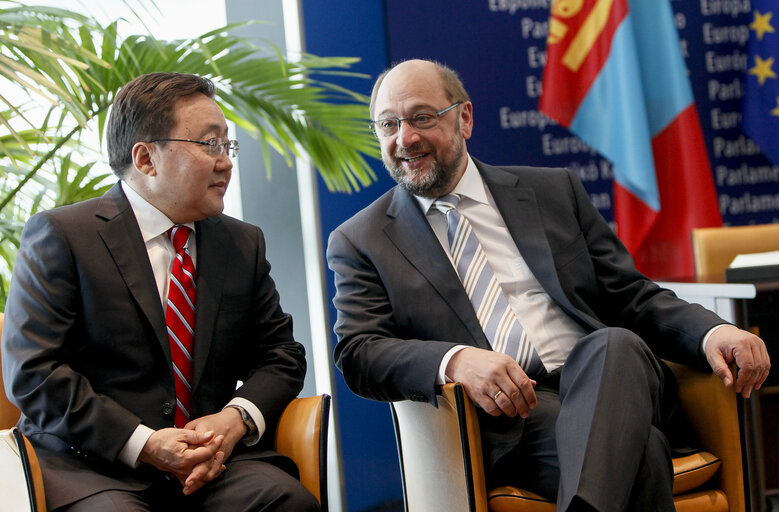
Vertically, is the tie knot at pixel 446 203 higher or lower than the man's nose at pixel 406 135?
lower

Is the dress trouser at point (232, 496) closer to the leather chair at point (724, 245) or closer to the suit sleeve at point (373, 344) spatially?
the suit sleeve at point (373, 344)

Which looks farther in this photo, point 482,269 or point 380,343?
point 482,269

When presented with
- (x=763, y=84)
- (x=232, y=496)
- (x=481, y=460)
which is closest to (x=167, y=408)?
(x=232, y=496)

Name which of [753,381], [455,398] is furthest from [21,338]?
[753,381]

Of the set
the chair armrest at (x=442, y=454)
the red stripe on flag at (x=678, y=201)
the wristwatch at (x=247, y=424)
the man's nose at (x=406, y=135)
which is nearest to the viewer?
the chair armrest at (x=442, y=454)

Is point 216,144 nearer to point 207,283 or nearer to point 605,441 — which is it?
point 207,283

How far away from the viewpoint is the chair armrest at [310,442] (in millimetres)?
1927

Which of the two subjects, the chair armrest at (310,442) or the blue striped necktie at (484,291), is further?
the blue striped necktie at (484,291)

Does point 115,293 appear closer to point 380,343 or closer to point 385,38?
point 380,343

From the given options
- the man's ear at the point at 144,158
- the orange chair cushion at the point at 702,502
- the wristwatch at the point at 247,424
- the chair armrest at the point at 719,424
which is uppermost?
the man's ear at the point at 144,158

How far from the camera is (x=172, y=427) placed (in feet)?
6.31

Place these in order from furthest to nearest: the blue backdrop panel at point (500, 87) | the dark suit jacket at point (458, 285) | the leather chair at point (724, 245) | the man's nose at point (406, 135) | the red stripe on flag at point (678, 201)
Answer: the red stripe on flag at point (678, 201) < the blue backdrop panel at point (500, 87) < the leather chair at point (724, 245) < the man's nose at point (406, 135) < the dark suit jacket at point (458, 285)

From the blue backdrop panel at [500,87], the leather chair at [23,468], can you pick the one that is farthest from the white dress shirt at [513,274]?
the blue backdrop panel at [500,87]

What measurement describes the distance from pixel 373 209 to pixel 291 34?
1.54 meters
